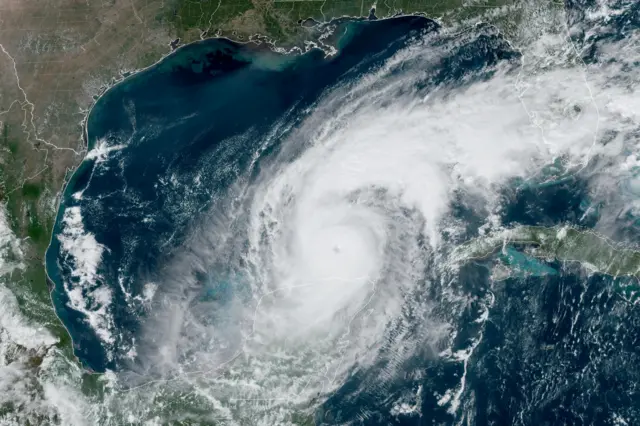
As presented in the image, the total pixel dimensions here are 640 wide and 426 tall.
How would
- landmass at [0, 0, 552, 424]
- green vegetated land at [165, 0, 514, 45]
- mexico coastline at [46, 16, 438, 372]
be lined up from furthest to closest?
landmass at [0, 0, 552, 424], green vegetated land at [165, 0, 514, 45], mexico coastline at [46, 16, 438, 372]

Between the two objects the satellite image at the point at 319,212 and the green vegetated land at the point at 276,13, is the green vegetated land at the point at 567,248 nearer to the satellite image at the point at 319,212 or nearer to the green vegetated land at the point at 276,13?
the satellite image at the point at 319,212

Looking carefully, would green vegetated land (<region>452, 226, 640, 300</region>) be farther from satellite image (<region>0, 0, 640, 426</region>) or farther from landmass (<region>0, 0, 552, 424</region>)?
landmass (<region>0, 0, 552, 424</region>)

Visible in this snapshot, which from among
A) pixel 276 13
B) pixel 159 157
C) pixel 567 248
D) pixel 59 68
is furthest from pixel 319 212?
pixel 59 68

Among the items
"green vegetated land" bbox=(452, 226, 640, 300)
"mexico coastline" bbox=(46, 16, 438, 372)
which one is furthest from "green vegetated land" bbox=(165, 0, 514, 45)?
"green vegetated land" bbox=(452, 226, 640, 300)

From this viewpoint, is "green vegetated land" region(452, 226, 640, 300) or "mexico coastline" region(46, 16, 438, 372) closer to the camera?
"green vegetated land" region(452, 226, 640, 300)

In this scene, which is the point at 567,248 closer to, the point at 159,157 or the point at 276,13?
the point at 276,13

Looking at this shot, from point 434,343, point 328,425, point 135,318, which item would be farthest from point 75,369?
point 434,343

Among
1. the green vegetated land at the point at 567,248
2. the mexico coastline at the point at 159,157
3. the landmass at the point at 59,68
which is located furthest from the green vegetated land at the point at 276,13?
the green vegetated land at the point at 567,248

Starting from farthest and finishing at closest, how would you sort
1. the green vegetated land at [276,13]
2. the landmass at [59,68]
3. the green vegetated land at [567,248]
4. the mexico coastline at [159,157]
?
the landmass at [59,68] → the green vegetated land at [276,13] → the mexico coastline at [159,157] → the green vegetated land at [567,248]

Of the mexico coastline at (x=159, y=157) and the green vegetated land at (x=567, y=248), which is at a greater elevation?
the mexico coastline at (x=159, y=157)
